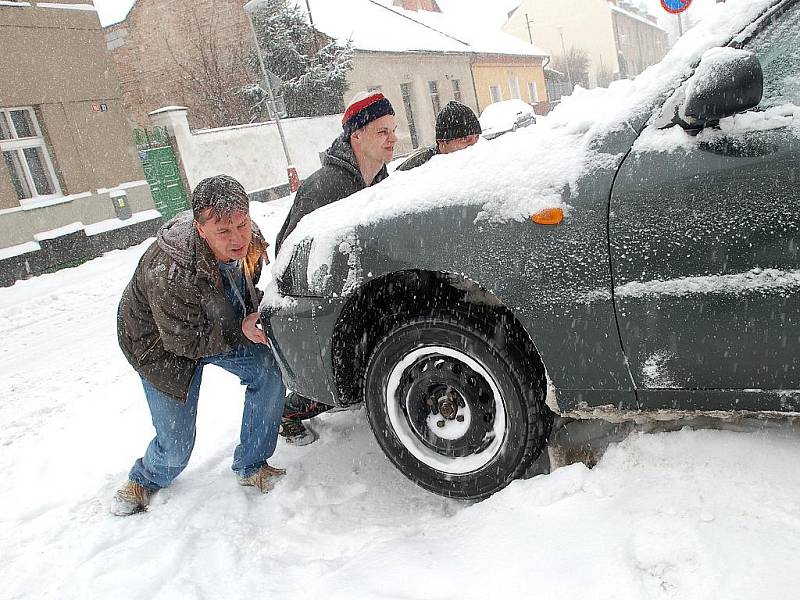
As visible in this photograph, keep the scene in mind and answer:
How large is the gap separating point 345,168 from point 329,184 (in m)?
0.14

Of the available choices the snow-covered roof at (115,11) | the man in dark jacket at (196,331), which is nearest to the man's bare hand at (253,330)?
the man in dark jacket at (196,331)

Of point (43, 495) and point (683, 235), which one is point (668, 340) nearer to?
point (683, 235)

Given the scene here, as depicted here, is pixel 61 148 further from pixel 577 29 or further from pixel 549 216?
pixel 577 29

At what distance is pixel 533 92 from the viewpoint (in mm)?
37969

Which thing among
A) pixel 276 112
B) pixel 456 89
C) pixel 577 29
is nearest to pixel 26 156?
pixel 276 112

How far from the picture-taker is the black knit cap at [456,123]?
14.0ft

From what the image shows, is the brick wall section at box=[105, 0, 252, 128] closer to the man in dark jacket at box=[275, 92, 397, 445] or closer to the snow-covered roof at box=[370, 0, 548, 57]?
the snow-covered roof at box=[370, 0, 548, 57]

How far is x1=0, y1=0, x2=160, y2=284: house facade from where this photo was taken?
11.2 m

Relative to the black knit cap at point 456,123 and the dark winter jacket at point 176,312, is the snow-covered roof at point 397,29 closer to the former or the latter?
the black knit cap at point 456,123

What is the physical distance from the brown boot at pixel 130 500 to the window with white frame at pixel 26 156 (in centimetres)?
1078

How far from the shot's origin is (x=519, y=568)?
1940 mm

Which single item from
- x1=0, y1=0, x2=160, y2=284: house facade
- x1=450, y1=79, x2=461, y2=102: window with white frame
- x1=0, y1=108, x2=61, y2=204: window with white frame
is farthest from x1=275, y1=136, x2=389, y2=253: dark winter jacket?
x1=450, y1=79, x2=461, y2=102: window with white frame

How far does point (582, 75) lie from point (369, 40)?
28030 millimetres

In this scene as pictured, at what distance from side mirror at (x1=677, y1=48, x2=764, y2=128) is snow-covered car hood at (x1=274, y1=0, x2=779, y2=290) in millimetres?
237
